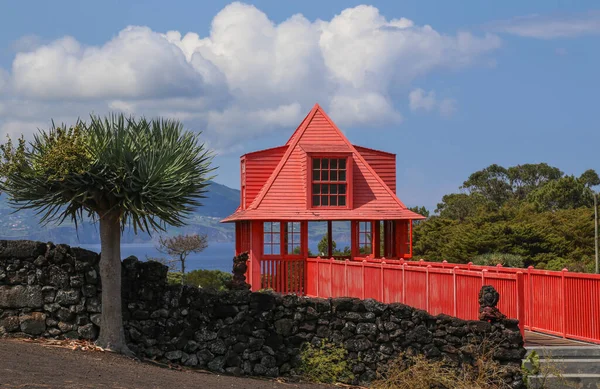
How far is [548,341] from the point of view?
56.3ft

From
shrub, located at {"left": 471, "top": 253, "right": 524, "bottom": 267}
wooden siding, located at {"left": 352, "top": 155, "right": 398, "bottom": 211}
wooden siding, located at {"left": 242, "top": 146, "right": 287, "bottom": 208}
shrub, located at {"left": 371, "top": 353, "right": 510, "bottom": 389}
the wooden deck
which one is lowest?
shrub, located at {"left": 371, "top": 353, "right": 510, "bottom": 389}

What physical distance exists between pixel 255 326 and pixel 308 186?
10423 millimetres

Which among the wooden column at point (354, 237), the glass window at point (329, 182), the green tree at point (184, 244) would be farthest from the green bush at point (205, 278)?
the glass window at point (329, 182)

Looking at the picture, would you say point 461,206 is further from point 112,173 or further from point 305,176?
point 112,173

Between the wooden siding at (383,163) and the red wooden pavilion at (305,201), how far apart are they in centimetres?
9

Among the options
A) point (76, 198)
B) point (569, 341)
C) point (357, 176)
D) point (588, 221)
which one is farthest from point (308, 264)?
point (588, 221)

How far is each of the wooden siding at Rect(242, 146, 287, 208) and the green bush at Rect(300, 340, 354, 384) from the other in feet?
37.9

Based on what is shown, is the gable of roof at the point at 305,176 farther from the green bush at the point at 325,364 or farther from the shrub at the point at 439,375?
the shrub at the point at 439,375

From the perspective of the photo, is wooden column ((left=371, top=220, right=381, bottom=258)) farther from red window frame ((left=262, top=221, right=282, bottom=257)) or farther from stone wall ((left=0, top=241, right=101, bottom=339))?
stone wall ((left=0, top=241, right=101, bottom=339))

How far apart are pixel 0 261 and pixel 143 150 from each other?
2.99 m

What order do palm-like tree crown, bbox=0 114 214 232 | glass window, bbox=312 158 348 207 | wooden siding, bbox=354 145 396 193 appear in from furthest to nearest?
wooden siding, bbox=354 145 396 193 < glass window, bbox=312 158 348 207 < palm-like tree crown, bbox=0 114 214 232

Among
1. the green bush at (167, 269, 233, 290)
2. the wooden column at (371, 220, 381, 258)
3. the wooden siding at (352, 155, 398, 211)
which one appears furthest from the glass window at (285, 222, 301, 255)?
the green bush at (167, 269, 233, 290)

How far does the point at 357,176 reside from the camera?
26500 millimetres

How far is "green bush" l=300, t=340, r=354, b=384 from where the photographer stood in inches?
616
